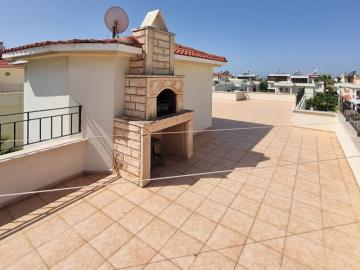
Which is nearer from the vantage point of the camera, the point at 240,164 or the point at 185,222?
the point at 185,222

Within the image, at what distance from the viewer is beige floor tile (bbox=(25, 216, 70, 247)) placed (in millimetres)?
3747

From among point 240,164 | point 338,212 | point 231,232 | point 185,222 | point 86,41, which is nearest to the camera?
point 231,232

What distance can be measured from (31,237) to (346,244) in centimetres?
553

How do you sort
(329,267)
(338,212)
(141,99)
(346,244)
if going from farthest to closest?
(141,99) < (338,212) < (346,244) < (329,267)

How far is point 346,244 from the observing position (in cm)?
376

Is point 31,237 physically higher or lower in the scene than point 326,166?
lower

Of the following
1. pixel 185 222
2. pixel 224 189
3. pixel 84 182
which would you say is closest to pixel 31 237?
pixel 84 182

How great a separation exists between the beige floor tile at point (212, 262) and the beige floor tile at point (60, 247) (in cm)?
200

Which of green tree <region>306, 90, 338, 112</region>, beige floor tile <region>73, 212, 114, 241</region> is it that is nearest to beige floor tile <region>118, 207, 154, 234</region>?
beige floor tile <region>73, 212, 114, 241</region>

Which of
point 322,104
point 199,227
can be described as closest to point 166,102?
point 199,227

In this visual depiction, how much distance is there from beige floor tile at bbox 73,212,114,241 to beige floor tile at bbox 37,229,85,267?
11 centimetres

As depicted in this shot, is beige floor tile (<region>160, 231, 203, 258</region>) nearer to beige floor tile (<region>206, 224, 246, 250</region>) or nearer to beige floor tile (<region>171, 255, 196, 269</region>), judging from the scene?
beige floor tile (<region>171, 255, 196, 269</region>)

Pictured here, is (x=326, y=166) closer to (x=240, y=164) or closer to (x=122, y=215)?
(x=240, y=164)

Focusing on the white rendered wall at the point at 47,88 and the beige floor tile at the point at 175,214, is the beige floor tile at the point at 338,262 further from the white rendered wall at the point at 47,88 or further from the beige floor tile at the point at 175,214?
the white rendered wall at the point at 47,88
